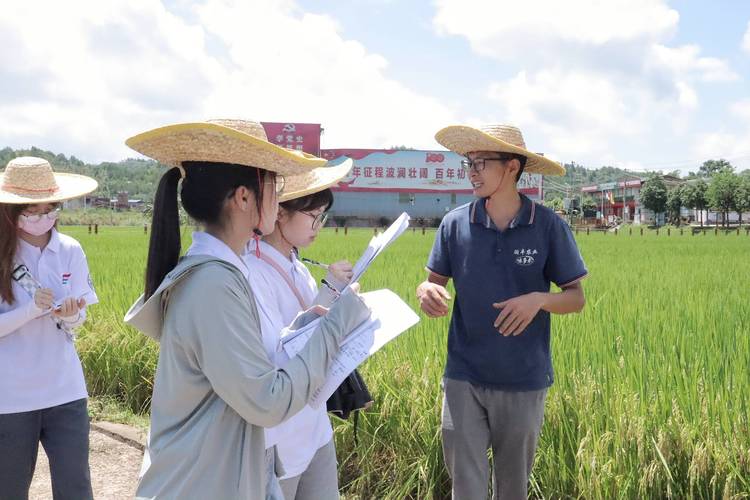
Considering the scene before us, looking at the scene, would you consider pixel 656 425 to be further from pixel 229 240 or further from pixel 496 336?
pixel 229 240

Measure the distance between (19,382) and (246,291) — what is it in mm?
1365

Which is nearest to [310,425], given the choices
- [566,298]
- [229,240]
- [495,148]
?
[229,240]

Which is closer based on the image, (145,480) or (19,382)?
(145,480)

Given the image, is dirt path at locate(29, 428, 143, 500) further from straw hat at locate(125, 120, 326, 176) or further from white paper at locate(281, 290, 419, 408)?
straw hat at locate(125, 120, 326, 176)

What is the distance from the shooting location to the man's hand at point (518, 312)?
2.13 m

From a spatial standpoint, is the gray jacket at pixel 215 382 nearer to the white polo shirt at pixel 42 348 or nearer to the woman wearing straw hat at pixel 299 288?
the woman wearing straw hat at pixel 299 288

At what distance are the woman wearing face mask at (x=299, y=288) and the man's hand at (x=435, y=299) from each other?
43 centimetres

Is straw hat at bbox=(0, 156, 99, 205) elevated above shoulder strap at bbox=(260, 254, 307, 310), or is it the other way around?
straw hat at bbox=(0, 156, 99, 205)

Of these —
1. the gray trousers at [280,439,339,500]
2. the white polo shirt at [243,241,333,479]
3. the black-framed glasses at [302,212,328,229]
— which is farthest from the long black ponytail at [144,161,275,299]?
the gray trousers at [280,439,339,500]

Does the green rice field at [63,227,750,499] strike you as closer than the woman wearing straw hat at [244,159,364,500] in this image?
No

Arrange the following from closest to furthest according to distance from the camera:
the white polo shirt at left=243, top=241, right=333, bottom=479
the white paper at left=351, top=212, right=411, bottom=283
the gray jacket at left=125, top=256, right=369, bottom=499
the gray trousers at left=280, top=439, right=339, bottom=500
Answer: the gray jacket at left=125, top=256, right=369, bottom=499, the white paper at left=351, top=212, right=411, bottom=283, the white polo shirt at left=243, top=241, right=333, bottom=479, the gray trousers at left=280, top=439, right=339, bottom=500

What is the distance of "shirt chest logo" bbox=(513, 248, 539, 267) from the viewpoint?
2.28 m

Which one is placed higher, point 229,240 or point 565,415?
point 229,240

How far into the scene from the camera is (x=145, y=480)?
135 centimetres
